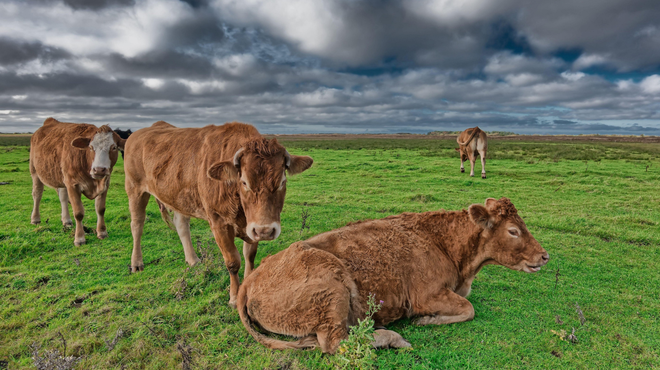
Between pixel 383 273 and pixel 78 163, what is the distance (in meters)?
7.85

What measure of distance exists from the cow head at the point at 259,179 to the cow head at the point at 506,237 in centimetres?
263

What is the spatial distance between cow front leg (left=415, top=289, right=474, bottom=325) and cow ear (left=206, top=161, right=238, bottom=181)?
2909 mm

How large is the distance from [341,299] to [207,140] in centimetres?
311

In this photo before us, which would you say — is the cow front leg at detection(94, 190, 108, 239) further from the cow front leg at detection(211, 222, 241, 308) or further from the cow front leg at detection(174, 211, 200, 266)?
the cow front leg at detection(211, 222, 241, 308)

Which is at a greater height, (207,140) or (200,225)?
(207,140)

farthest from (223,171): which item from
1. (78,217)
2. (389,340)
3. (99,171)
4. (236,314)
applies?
(78,217)

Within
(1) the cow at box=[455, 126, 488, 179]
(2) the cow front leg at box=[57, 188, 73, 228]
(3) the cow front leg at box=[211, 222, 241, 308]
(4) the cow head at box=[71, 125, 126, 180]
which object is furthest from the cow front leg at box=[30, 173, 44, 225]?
(1) the cow at box=[455, 126, 488, 179]

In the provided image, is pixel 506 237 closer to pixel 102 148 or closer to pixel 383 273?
pixel 383 273

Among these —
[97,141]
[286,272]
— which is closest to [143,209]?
[97,141]

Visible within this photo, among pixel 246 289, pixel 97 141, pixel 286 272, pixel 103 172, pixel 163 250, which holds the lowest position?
pixel 163 250

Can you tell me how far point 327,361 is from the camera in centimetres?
344

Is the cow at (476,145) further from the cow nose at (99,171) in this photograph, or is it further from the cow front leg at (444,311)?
the cow nose at (99,171)

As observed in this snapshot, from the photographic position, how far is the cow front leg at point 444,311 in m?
4.14

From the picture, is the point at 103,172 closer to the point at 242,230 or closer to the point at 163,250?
the point at 163,250
